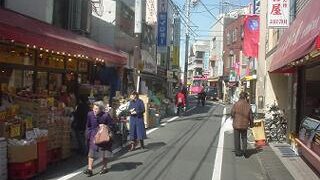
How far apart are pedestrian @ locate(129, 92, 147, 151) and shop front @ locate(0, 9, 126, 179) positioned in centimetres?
184

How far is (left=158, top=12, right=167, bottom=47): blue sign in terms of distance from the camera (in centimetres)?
4041

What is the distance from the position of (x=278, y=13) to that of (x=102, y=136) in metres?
10.0

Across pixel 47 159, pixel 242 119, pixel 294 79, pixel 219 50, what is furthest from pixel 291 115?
pixel 219 50

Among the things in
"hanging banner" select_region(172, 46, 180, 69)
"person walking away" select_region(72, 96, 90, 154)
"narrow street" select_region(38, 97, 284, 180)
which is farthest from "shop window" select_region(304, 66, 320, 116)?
"hanging banner" select_region(172, 46, 180, 69)

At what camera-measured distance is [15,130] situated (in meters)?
11.6

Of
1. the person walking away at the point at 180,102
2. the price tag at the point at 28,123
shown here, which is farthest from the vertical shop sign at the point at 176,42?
the price tag at the point at 28,123

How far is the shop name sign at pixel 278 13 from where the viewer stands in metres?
19.3

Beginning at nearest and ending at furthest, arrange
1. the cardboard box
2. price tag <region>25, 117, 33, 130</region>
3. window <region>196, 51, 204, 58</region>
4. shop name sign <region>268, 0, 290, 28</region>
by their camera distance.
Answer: the cardboard box, price tag <region>25, 117, 33, 130</region>, shop name sign <region>268, 0, 290, 28</region>, window <region>196, 51, 204, 58</region>

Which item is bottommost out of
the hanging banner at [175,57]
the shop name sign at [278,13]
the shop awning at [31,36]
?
the shop awning at [31,36]

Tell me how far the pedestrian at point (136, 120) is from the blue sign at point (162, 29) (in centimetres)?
2434

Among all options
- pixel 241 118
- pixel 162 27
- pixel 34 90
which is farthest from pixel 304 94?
pixel 162 27

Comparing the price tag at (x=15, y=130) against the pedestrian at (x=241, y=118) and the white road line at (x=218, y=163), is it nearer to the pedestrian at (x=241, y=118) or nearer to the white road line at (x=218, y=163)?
the white road line at (x=218, y=163)

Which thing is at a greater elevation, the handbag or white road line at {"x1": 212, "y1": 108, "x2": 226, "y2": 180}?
the handbag

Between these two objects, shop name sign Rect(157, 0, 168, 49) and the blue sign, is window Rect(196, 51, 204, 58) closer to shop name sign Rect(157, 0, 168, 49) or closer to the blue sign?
shop name sign Rect(157, 0, 168, 49)
